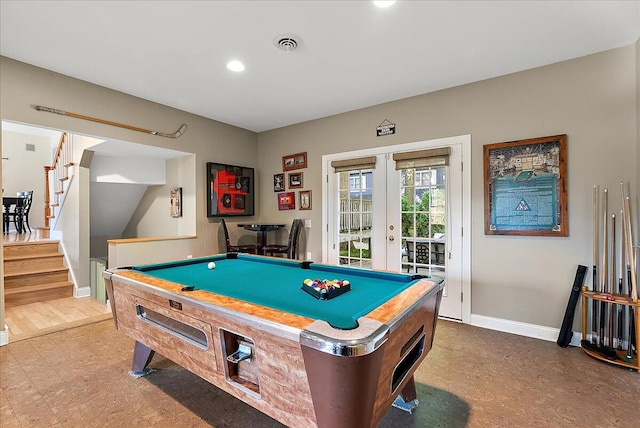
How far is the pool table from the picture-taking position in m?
1.02

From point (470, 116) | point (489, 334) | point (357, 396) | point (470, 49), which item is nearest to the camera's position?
point (357, 396)

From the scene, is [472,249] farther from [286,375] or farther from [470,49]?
[286,375]

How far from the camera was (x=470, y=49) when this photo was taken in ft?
8.32

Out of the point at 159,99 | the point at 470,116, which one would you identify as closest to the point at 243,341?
the point at 470,116

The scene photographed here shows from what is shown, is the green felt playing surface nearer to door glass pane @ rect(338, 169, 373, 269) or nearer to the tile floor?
the tile floor

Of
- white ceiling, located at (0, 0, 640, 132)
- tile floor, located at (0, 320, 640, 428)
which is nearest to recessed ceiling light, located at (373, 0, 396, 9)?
white ceiling, located at (0, 0, 640, 132)

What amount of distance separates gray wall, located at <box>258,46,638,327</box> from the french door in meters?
0.17

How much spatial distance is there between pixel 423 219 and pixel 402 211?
268 mm

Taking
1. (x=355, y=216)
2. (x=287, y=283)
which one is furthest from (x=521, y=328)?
(x=287, y=283)

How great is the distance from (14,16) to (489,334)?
15.3 feet

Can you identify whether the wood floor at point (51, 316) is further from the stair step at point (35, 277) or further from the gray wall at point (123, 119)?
the gray wall at point (123, 119)

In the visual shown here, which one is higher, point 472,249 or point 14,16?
point 14,16

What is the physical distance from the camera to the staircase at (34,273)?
398 centimetres

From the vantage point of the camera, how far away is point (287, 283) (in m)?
1.89
